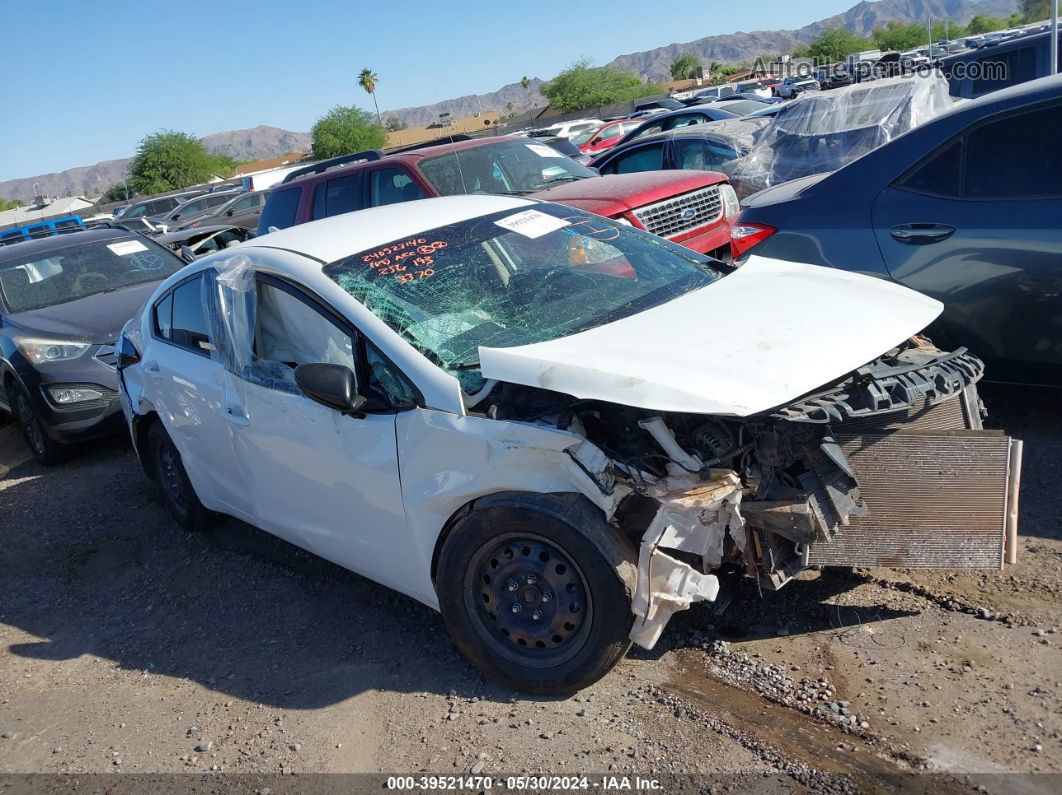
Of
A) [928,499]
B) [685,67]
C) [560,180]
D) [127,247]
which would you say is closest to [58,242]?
[127,247]

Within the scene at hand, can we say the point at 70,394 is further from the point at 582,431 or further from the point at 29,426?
the point at 582,431

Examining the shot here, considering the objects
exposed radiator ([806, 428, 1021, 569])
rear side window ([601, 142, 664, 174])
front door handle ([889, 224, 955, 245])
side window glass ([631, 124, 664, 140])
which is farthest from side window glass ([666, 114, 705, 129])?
exposed radiator ([806, 428, 1021, 569])

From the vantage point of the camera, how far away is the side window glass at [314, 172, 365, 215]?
8.53 m

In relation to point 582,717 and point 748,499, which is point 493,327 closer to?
point 748,499

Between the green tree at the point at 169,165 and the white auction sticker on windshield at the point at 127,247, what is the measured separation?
5413 cm

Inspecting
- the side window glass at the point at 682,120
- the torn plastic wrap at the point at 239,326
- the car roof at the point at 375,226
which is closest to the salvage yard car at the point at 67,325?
the torn plastic wrap at the point at 239,326

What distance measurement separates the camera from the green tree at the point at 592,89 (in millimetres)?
59812

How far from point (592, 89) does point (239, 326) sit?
60098 mm

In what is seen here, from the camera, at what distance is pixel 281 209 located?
912 cm

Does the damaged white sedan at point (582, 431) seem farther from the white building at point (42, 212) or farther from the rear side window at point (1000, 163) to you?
the white building at point (42, 212)

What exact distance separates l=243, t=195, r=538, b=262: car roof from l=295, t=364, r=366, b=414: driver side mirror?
0.64 m

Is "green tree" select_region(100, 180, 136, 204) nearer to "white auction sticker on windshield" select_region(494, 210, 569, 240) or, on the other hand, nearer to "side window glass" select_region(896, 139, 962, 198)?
"white auction sticker on windshield" select_region(494, 210, 569, 240)

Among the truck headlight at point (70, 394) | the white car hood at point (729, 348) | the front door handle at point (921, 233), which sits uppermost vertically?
the white car hood at point (729, 348)

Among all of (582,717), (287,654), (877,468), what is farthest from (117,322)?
(877,468)
